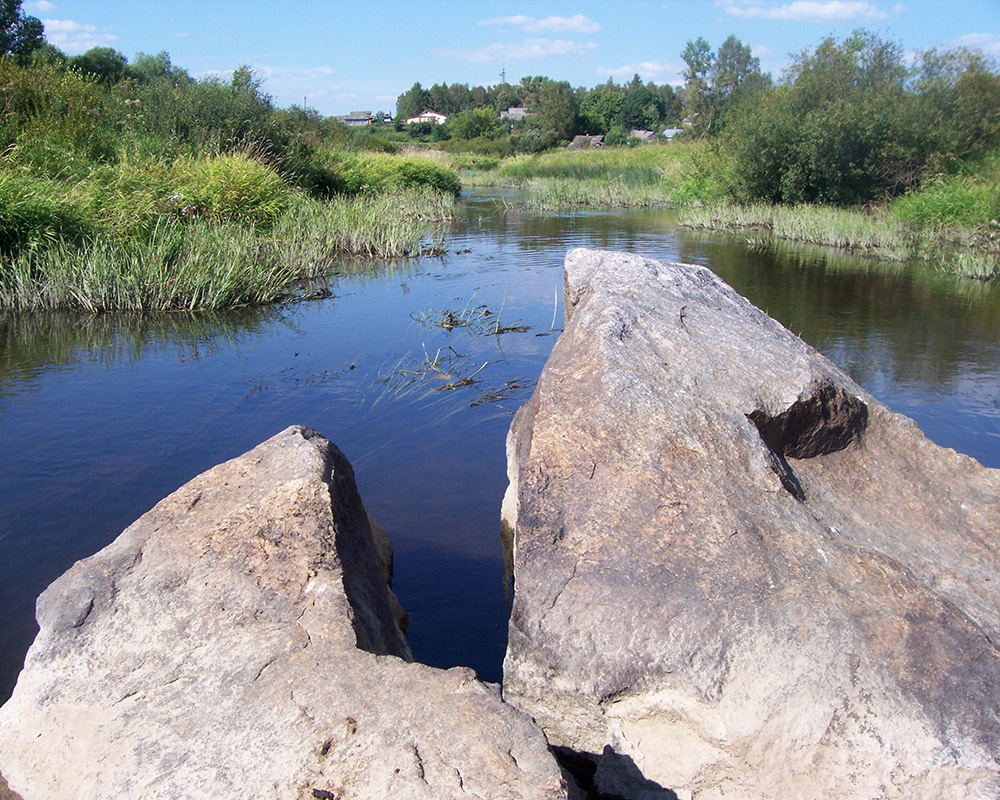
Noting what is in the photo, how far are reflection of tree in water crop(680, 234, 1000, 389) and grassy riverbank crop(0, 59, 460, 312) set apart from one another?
7.09m

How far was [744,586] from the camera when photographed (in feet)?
8.54

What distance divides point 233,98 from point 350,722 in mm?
20822

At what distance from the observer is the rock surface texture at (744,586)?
7.70 feet

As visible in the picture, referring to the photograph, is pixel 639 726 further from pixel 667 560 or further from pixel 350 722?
pixel 350 722

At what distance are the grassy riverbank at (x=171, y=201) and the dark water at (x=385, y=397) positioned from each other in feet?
1.81

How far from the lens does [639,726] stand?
8.43ft

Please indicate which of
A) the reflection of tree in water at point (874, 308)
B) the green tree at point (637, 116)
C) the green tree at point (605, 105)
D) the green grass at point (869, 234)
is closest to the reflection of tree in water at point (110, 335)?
the reflection of tree in water at point (874, 308)

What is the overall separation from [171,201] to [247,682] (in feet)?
40.1

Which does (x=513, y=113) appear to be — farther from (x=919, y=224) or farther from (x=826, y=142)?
(x=919, y=224)

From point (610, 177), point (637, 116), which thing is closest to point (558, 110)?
point (637, 116)

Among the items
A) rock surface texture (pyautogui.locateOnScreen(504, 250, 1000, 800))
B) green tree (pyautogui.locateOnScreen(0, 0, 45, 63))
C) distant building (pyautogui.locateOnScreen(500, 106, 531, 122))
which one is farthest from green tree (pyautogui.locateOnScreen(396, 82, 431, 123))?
Answer: rock surface texture (pyautogui.locateOnScreen(504, 250, 1000, 800))

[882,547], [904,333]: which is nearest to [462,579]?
[882,547]

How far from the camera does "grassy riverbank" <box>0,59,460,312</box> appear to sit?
33.2 ft

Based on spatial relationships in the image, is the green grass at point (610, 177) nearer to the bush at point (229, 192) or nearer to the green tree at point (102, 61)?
the bush at point (229, 192)
